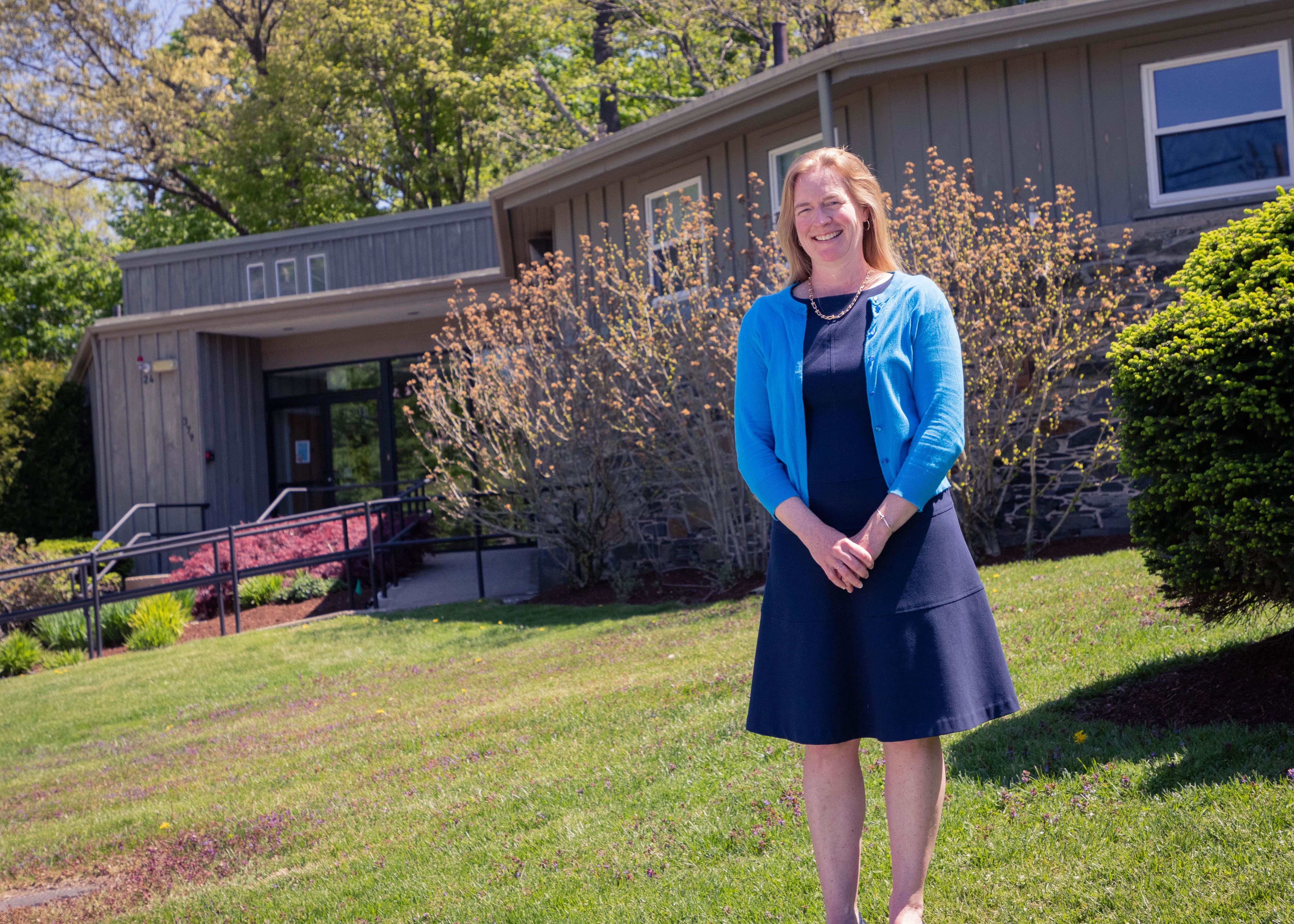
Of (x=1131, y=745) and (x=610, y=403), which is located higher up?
(x=610, y=403)

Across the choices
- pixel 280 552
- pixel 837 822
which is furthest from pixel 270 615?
pixel 837 822

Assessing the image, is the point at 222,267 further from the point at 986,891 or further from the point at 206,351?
the point at 986,891

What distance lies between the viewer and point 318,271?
16.9 meters

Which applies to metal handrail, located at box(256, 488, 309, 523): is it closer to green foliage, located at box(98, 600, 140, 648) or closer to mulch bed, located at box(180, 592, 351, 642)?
mulch bed, located at box(180, 592, 351, 642)

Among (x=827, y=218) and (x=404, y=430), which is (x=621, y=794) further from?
(x=404, y=430)

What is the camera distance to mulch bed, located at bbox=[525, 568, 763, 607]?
364 inches

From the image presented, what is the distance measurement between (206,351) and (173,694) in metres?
9.65

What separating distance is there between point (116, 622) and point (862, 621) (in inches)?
426

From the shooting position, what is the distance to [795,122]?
10500mm

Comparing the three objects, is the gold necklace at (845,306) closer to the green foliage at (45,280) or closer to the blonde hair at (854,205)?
the blonde hair at (854,205)

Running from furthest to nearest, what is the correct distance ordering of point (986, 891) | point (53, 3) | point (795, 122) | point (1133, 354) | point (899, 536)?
point (53, 3) → point (795, 122) → point (1133, 354) → point (986, 891) → point (899, 536)

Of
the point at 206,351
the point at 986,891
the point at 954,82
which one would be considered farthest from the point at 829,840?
the point at 206,351

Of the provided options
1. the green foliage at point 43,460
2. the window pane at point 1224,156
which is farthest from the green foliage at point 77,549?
the window pane at point 1224,156

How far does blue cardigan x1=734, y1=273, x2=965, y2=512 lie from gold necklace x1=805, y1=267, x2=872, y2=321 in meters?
0.03
